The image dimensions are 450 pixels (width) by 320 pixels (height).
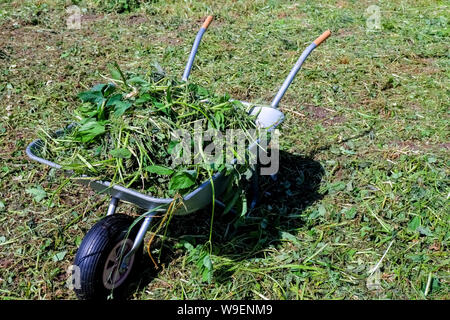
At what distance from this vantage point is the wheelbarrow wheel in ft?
8.25

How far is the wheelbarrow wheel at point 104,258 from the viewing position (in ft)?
8.25

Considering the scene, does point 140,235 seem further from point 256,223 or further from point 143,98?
point 256,223

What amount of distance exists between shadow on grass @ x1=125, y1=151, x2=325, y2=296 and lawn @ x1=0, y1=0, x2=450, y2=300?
1 cm

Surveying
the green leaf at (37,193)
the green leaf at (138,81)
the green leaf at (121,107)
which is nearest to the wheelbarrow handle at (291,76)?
the green leaf at (138,81)

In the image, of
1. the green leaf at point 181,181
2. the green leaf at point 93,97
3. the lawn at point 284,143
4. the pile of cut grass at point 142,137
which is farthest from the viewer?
the lawn at point 284,143

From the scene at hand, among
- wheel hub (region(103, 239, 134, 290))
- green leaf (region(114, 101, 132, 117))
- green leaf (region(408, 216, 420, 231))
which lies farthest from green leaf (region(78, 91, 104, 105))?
green leaf (region(408, 216, 420, 231))

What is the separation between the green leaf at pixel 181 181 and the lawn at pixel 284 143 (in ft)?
1.59

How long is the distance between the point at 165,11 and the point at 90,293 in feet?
15.7

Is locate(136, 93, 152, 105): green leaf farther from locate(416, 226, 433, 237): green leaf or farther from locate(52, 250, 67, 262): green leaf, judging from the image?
locate(416, 226, 433, 237): green leaf

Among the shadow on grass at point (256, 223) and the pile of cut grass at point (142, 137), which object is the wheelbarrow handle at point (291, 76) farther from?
the shadow on grass at point (256, 223)

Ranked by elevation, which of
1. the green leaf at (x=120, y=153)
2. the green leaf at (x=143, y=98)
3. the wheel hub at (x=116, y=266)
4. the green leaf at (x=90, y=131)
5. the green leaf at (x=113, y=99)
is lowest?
the wheel hub at (x=116, y=266)

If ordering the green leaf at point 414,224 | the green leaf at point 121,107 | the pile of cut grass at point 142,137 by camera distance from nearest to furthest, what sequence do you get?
1. the pile of cut grass at point 142,137
2. the green leaf at point 121,107
3. the green leaf at point 414,224

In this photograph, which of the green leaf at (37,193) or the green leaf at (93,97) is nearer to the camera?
the green leaf at (93,97)

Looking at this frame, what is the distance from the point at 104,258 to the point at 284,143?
1953 millimetres
